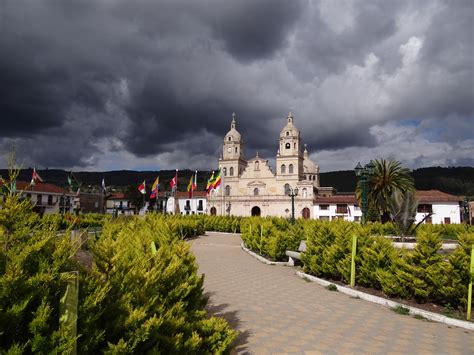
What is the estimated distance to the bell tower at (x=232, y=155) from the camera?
6569 centimetres

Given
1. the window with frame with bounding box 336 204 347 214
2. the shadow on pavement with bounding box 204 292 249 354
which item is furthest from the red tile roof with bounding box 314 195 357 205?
the shadow on pavement with bounding box 204 292 249 354

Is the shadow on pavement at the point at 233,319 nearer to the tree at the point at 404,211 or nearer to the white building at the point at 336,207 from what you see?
the tree at the point at 404,211

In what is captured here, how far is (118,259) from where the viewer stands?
3.35 m

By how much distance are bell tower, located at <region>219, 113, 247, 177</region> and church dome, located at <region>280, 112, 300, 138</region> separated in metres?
8.98

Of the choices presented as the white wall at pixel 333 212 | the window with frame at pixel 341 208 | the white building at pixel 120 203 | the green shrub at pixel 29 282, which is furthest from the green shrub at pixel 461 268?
the white building at pixel 120 203

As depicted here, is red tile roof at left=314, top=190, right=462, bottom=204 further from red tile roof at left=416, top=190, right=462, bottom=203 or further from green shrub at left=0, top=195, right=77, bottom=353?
green shrub at left=0, top=195, right=77, bottom=353

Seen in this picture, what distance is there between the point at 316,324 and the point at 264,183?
5678 cm

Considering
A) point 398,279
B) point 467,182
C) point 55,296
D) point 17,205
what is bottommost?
point 398,279

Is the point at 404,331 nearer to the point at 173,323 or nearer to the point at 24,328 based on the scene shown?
the point at 173,323

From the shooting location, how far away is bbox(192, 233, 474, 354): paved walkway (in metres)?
5.19

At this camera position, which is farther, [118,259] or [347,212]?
[347,212]

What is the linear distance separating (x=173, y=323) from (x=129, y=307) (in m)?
0.50

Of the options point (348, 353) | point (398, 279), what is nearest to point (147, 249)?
point (348, 353)

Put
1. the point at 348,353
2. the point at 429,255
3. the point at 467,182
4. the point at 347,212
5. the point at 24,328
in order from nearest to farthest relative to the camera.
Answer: the point at 24,328 < the point at 348,353 < the point at 429,255 < the point at 347,212 < the point at 467,182
